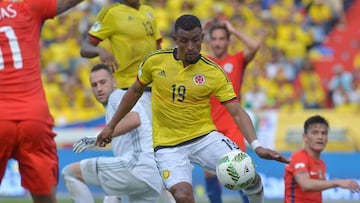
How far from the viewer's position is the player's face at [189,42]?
27.9 ft

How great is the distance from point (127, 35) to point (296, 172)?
258 centimetres

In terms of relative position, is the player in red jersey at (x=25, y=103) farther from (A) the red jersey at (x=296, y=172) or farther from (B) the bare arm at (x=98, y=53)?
(A) the red jersey at (x=296, y=172)

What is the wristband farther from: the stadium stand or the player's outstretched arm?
the stadium stand

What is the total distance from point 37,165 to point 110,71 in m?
3.18

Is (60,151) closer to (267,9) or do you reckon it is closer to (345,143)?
(345,143)

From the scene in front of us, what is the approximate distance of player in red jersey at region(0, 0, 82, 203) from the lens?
746 cm

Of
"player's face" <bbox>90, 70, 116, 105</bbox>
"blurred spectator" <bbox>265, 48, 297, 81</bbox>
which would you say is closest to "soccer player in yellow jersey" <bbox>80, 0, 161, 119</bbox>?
"player's face" <bbox>90, 70, 116, 105</bbox>

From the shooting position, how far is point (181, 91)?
883 centimetres

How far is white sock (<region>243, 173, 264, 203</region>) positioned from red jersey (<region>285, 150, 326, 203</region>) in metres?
0.56

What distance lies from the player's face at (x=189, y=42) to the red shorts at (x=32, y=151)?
64.4 inches

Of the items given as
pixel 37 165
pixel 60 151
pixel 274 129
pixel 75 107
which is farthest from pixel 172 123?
pixel 75 107

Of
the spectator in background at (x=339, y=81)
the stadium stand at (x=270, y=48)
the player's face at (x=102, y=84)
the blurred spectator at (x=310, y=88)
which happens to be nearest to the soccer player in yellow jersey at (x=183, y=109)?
the player's face at (x=102, y=84)

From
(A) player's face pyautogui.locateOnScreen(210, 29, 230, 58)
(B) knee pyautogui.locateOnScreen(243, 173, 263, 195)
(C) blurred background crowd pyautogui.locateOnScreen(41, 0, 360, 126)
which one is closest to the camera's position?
(B) knee pyautogui.locateOnScreen(243, 173, 263, 195)

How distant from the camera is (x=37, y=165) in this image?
296 inches
